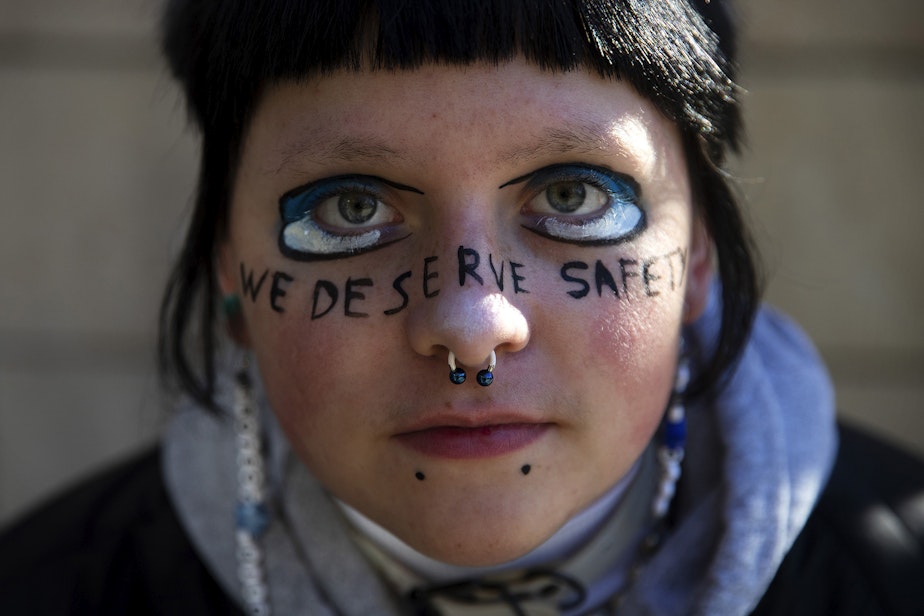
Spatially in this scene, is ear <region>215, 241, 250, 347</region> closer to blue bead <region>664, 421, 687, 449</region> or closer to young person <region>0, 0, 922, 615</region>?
young person <region>0, 0, 922, 615</region>

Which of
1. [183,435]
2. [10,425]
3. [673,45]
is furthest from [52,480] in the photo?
[673,45]

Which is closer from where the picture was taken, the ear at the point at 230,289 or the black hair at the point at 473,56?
the black hair at the point at 473,56

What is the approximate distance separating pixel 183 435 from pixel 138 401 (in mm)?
1000

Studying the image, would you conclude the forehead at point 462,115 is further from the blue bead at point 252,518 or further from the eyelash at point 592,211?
the blue bead at point 252,518

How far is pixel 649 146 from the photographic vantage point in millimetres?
1215

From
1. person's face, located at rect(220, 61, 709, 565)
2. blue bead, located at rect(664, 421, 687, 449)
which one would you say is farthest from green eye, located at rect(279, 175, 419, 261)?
blue bead, located at rect(664, 421, 687, 449)

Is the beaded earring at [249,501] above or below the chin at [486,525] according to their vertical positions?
below

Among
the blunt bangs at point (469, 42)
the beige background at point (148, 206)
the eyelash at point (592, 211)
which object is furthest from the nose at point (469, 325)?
the beige background at point (148, 206)

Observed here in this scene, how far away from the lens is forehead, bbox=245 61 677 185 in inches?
44.1

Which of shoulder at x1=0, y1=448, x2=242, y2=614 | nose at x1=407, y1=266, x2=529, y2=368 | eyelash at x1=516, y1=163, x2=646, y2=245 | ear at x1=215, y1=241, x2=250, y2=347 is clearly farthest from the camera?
shoulder at x1=0, y1=448, x2=242, y2=614

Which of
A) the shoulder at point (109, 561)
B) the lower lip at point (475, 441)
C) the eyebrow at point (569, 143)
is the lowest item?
the shoulder at point (109, 561)

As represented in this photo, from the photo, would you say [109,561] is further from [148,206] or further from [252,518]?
[148,206]

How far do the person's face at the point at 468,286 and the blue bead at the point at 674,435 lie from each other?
22 centimetres

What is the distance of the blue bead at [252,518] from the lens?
4.81 feet
